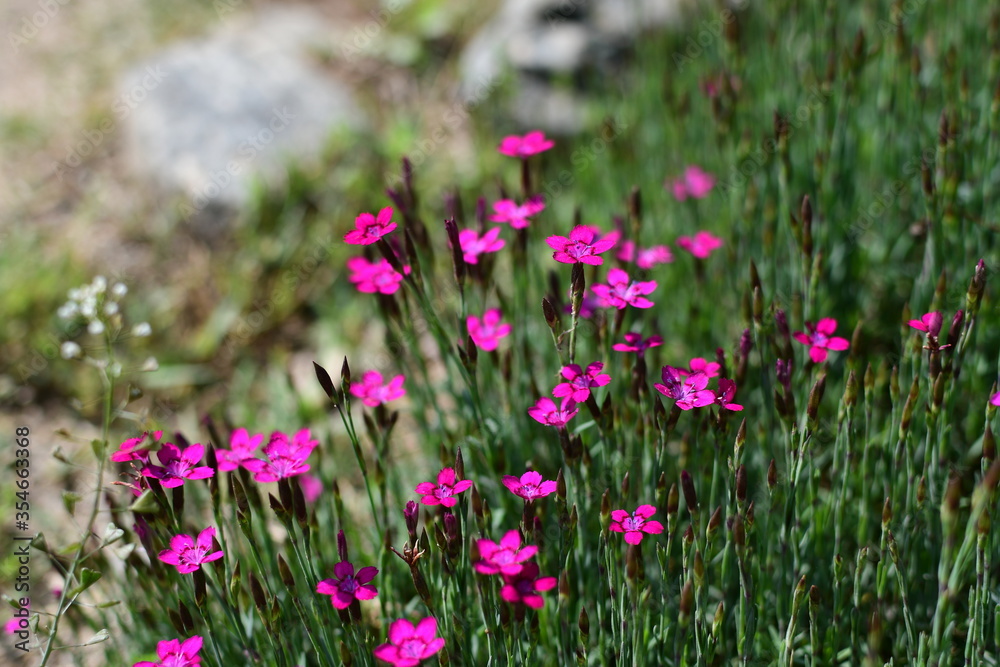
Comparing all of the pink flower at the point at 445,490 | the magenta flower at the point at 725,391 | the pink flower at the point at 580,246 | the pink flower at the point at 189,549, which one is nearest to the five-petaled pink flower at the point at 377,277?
the pink flower at the point at 580,246

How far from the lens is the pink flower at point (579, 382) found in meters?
1.63

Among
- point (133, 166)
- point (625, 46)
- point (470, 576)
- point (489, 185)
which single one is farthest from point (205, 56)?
point (470, 576)

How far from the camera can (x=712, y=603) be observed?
7.04 ft

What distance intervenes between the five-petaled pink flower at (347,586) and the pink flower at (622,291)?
28.0 inches

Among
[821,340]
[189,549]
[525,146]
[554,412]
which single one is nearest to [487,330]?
[525,146]

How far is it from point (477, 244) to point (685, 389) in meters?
0.60

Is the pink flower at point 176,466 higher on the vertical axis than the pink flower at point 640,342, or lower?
lower

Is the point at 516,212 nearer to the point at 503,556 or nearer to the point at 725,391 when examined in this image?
the point at 725,391

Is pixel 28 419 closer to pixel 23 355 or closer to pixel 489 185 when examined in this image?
pixel 23 355

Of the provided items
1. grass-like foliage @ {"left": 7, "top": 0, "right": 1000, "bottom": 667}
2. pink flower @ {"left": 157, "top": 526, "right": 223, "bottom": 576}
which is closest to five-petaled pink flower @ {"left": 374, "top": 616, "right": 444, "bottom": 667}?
grass-like foliage @ {"left": 7, "top": 0, "right": 1000, "bottom": 667}

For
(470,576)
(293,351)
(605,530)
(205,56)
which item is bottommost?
(293,351)

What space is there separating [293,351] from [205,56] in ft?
6.92

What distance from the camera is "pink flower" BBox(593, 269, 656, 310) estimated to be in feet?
5.89

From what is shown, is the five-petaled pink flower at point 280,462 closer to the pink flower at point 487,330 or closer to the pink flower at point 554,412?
the pink flower at point 554,412
